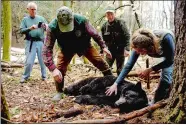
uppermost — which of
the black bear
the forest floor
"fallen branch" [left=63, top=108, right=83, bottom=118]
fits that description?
the black bear

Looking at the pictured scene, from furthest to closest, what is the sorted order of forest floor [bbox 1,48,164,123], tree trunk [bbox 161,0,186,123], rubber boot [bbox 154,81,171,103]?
rubber boot [bbox 154,81,171,103] → forest floor [bbox 1,48,164,123] → tree trunk [bbox 161,0,186,123]

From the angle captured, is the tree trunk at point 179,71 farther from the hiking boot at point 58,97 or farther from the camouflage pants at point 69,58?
the hiking boot at point 58,97

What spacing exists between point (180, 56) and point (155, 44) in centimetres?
35

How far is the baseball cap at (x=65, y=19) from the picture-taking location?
399 cm

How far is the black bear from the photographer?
3.48 m

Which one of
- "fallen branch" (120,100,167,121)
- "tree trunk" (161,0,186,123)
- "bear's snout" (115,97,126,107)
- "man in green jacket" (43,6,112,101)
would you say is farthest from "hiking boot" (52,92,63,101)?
"tree trunk" (161,0,186,123)

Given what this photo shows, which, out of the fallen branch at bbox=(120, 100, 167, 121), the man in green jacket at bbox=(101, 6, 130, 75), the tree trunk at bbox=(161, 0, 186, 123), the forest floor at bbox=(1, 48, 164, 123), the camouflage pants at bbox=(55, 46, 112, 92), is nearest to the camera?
the tree trunk at bbox=(161, 0, 186, 123)

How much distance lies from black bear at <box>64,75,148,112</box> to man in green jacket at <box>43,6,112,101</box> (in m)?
0.30

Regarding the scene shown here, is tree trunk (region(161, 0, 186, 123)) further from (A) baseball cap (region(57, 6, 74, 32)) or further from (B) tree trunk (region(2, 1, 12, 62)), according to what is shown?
(B) tree trunk (region(2, 1, 12, 62))

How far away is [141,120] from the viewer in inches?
122

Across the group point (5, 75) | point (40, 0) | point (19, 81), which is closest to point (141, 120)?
point (19, 81)

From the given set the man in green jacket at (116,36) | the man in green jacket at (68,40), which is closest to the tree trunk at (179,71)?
the man in green jacket at (68,40)

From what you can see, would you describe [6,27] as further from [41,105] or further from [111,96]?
[111,96]

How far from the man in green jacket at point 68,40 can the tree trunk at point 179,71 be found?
4.57 feet
